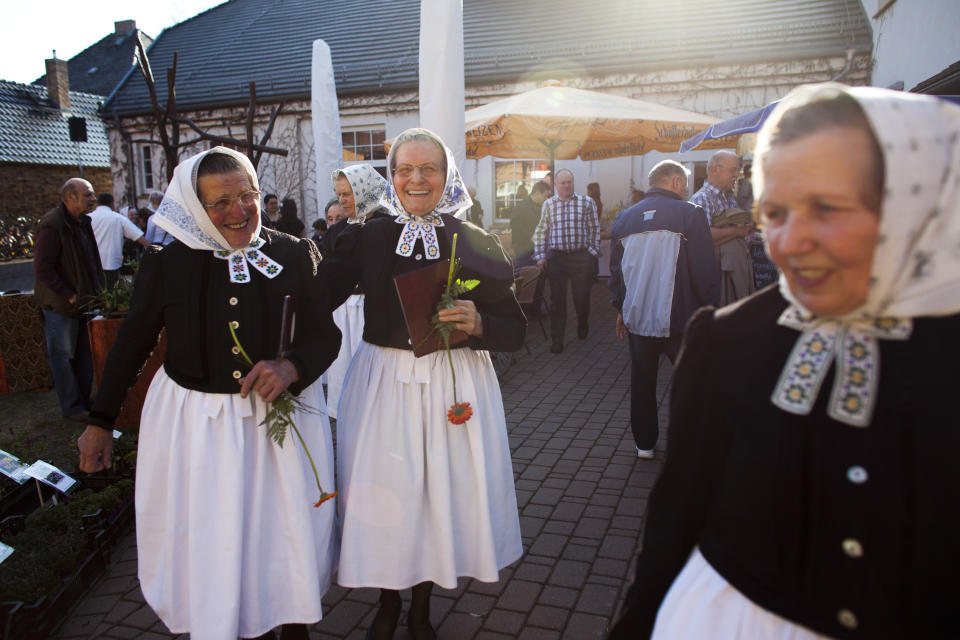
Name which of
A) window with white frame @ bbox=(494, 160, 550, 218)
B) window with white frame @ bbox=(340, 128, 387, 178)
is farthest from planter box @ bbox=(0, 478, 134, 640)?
window with white frame @ bbox=(340, 128, 387, 178)

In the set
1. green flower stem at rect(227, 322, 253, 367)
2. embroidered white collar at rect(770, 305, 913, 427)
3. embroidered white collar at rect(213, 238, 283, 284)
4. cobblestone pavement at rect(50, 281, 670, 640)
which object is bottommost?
cobblestone pavement at rect(50, 281, 670, 640)

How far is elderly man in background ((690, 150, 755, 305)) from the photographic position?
5.73 metres

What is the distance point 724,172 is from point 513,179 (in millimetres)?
9502

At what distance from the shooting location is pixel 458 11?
5078 mm

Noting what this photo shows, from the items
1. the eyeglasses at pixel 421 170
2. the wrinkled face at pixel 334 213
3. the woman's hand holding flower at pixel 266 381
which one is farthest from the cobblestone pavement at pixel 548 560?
the wrinkled face at pixel 334 213

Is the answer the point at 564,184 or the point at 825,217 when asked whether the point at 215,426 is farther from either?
the point at 564,184

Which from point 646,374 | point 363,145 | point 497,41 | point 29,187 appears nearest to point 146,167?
point 363,145

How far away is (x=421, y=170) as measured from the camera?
289 cm

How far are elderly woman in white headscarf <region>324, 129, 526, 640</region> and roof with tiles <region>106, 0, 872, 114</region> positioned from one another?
39.0 feet

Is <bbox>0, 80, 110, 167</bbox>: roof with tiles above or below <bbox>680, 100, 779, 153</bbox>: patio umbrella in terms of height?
above

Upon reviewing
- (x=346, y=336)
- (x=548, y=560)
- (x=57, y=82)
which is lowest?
(x=548, y=560)

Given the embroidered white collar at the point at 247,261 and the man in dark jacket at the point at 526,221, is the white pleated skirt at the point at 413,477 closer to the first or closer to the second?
the embroidered white collar at the point at 247,261

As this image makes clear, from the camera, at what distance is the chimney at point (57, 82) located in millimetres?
29156

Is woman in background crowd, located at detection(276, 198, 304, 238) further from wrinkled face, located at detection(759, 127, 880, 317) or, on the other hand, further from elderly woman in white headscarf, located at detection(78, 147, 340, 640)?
wrinkled face, located at detection(759, 127, 880, 317)
